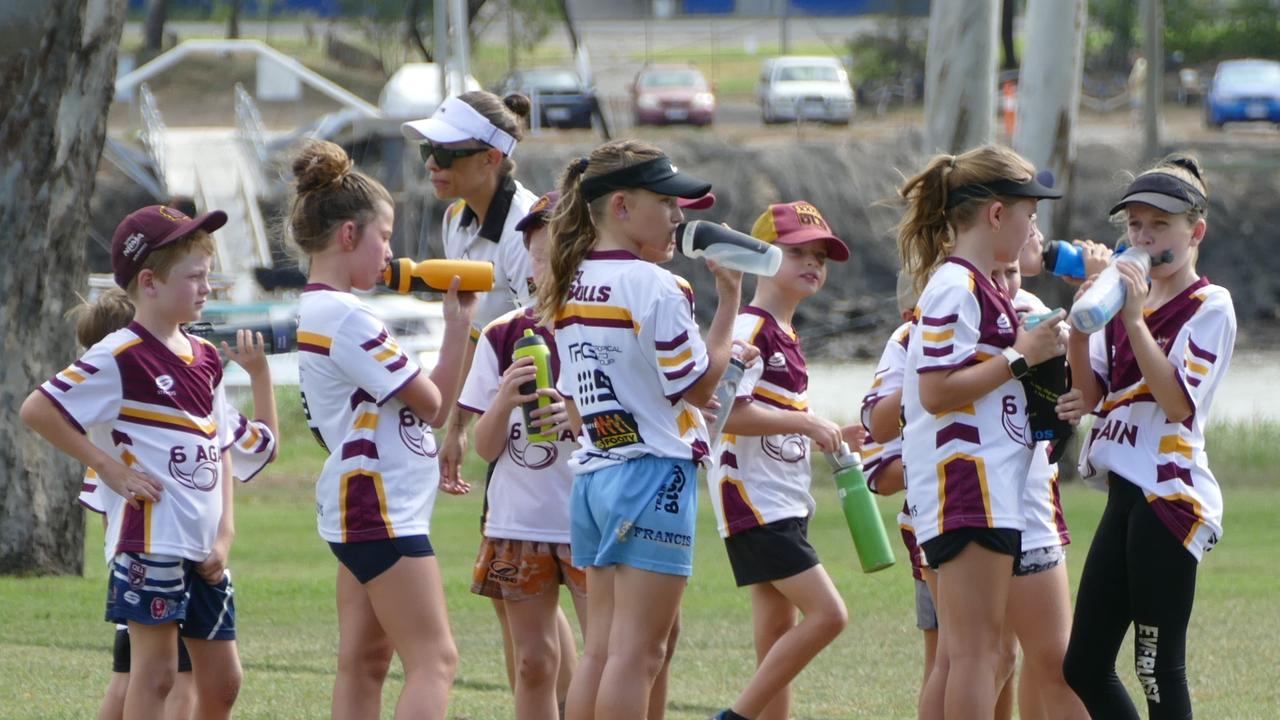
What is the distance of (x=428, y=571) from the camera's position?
17.8 ft

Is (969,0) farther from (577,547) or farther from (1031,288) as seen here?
(577,547)

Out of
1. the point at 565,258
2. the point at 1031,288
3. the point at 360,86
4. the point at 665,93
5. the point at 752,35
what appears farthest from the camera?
the point at 752,35

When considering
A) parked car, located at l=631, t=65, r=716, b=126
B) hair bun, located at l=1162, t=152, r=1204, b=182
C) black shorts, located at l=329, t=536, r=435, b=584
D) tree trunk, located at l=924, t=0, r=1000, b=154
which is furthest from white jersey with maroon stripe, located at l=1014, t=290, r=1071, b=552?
parked car, located at l=631, t=65, r=716, b=126

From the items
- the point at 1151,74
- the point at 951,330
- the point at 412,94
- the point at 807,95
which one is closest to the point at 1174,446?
the point at 951,330

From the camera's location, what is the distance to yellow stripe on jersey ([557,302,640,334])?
17.0 ft

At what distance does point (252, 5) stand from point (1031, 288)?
164ft

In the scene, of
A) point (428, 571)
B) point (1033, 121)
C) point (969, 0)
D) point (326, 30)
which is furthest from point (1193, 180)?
point (326, 30)

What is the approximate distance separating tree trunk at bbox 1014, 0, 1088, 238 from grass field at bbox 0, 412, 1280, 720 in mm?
3928

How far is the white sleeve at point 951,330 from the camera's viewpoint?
5.19m

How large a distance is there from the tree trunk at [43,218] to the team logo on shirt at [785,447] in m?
6.56

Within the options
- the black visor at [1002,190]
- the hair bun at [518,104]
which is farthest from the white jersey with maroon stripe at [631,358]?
the hair bun at [518,104]

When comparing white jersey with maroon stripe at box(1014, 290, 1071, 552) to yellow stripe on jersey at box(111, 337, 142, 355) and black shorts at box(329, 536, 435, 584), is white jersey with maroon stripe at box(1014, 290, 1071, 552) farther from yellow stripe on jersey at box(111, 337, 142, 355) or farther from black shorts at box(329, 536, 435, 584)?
yellow stripe on jersey at box(111, 337, 142, 355)

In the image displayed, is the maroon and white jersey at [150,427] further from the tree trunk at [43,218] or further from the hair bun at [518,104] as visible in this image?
the tree trunk at [43,218]

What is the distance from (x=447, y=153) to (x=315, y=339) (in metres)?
1.28
